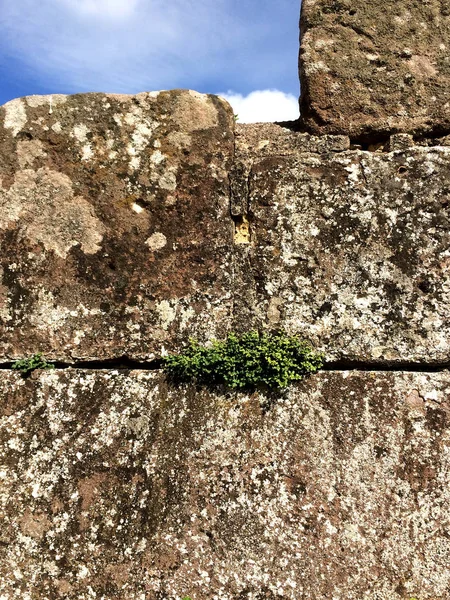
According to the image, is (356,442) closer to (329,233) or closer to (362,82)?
(329,233)

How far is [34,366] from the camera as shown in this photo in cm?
270

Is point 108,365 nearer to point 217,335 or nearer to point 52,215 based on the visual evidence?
point 217,335

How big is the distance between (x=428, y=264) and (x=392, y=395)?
0.69 metres

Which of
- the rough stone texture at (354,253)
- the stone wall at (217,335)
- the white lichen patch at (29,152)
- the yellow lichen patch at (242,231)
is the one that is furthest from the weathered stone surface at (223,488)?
the white lichen patch at (29,152)

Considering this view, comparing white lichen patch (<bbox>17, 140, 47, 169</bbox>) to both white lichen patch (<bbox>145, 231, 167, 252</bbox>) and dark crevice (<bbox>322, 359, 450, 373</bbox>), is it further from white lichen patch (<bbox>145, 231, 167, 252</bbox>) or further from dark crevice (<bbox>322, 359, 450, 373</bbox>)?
dark crevice (<bbox>322, 359, 450, 373</bbox>)

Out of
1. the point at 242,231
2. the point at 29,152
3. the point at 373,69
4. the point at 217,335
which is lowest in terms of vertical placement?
the point at 217,335


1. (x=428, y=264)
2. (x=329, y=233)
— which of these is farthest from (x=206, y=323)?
(x=428, y=264)

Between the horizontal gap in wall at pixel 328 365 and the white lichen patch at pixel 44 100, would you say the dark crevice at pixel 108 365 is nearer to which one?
the horizontal gap in wall at pixel 328 365

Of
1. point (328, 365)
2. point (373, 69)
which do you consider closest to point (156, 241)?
point (328, 365)

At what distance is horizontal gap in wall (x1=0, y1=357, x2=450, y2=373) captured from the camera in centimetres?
263

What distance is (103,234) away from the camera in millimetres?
2730

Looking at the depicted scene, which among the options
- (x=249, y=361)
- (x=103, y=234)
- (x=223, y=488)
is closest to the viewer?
(x=223, y=488)

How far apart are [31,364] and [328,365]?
1.53 m

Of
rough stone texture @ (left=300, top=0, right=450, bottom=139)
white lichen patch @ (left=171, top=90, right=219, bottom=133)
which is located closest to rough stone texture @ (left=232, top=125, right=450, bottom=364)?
rough stone texture @ (left=300, top=0, right=450, bottom=139)
